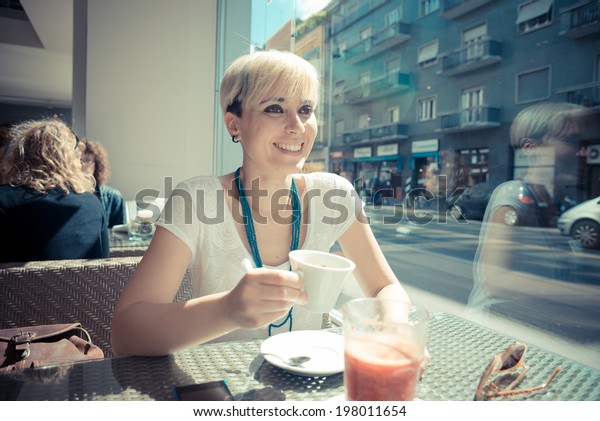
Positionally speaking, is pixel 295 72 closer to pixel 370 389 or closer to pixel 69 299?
pixel 370 389

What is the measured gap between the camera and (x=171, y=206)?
1059 mm

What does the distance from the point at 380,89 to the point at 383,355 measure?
4.80m

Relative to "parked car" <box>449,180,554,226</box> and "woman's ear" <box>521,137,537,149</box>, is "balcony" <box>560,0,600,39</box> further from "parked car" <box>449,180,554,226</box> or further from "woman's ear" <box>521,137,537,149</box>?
"parked car" <box>449,180,554,226</box>

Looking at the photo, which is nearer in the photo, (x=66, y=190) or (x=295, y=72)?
(x=295, y=72)

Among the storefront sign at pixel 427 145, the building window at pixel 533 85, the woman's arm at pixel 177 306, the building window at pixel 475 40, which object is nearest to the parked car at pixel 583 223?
the building window at pixel 533 85

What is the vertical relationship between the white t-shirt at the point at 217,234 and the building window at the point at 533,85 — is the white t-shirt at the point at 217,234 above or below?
below

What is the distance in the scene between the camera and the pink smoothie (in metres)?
0.54

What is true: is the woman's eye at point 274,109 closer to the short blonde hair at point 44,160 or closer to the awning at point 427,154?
the short blonde hair at point 44,160

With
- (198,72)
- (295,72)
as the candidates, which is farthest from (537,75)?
(198,72)

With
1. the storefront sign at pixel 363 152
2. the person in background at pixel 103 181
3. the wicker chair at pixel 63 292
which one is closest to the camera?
the wicker chair at pixel 63 292

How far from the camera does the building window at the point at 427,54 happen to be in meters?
4.73

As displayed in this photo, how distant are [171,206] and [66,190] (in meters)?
1.07

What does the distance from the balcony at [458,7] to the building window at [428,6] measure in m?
0.35

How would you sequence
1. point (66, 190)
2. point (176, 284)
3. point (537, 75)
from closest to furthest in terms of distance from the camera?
1. point (176, 284)
2. point (66, 190)
3. point (537, 75)
